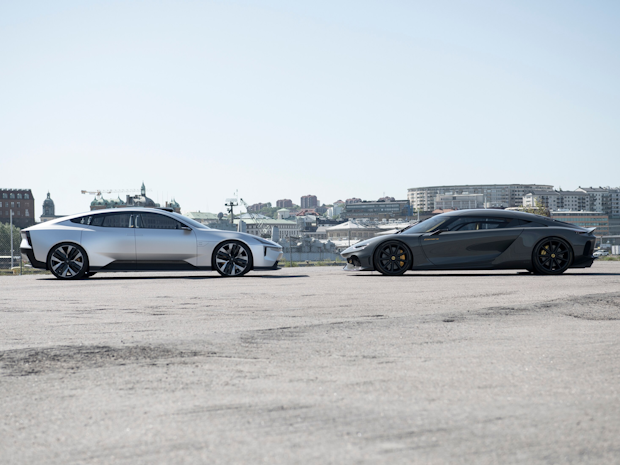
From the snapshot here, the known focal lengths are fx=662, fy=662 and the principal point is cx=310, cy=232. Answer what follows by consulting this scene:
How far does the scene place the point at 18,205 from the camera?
190 m

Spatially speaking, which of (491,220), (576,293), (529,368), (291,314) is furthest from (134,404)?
(491,220)

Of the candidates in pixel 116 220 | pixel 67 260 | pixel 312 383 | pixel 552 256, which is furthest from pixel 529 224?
pixel 312 383

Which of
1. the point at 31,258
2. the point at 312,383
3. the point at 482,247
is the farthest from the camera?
the point at 31,258

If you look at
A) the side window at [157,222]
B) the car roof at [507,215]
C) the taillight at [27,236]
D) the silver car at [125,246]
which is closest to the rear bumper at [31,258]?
the silver car at [125,246]

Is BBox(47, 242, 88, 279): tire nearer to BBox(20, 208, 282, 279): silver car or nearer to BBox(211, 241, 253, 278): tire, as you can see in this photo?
BBox(20, 208, 282, 279): silver car

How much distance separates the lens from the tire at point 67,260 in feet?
39.8

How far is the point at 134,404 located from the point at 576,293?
21.8 ft

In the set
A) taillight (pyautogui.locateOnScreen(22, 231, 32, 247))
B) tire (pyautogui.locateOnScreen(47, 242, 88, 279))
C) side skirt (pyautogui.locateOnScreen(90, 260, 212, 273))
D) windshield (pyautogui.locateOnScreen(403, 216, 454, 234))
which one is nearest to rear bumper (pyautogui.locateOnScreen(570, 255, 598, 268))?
windshield (pyautogui.locateOnScreen(403, 216, 454, 234))

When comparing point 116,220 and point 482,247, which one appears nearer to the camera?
point 482,247

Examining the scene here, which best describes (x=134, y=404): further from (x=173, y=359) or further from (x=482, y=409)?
(x=482, y=409)

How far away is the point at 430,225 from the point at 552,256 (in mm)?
2289

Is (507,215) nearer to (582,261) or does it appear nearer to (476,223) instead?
(476,223)

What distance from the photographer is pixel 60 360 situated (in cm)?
450

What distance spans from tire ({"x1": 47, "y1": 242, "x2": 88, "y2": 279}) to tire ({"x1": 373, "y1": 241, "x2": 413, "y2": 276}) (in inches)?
212
